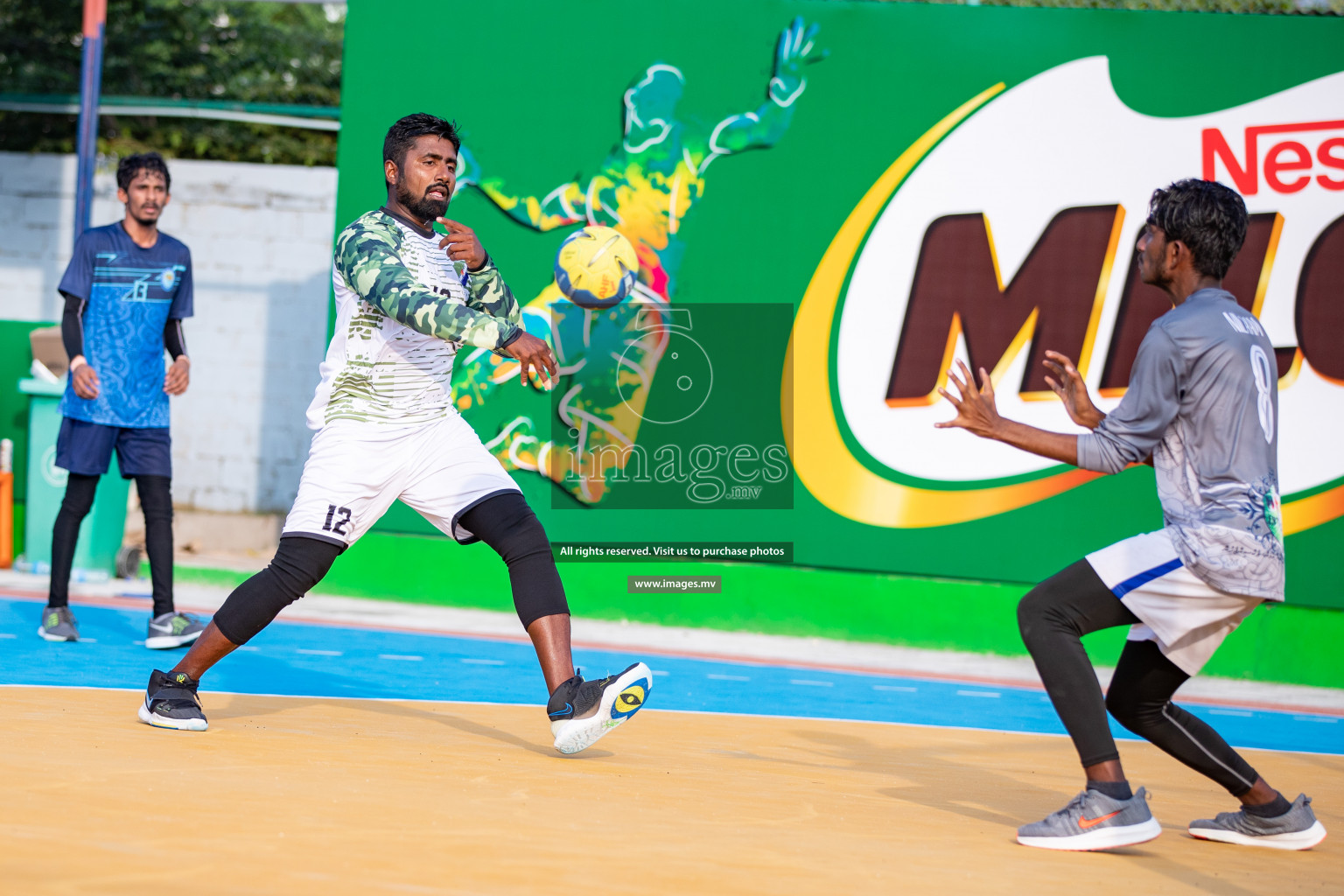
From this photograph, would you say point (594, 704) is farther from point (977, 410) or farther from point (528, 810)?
point (977, 410)

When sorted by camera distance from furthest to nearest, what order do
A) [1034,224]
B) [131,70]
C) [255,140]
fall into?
[131,70] → [255,140] → [1034,224]

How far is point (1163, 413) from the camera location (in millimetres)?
3498

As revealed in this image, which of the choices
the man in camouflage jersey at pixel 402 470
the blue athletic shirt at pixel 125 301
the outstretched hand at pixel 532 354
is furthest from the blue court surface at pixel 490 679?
the outstretched hand at pixel 532 354

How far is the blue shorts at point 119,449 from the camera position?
634 cm

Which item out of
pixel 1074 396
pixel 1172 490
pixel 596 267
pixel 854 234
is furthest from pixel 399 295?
pixel 854 234

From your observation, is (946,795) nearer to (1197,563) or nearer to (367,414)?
(1197,563)

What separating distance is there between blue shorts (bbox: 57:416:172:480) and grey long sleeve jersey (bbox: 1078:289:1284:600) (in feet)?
15.5

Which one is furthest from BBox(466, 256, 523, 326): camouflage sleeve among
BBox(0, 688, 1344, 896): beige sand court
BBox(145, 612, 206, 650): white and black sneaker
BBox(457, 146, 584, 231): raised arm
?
BBox(457, 146, 584, 231): raised arm

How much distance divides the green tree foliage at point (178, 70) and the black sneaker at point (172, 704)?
9061 mm

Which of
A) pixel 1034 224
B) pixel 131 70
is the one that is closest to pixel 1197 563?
pixel 1034 224

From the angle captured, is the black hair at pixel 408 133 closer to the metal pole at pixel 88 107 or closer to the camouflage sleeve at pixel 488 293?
the camouflage sleeve at pixel 488 293

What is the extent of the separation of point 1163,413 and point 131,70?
15.0m

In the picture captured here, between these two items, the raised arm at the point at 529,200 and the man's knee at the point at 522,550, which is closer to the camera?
the man's knee at the point at 522,550

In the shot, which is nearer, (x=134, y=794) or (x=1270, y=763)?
(x=134, y=794)
